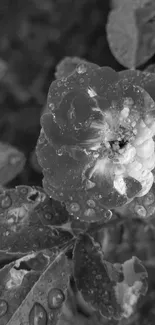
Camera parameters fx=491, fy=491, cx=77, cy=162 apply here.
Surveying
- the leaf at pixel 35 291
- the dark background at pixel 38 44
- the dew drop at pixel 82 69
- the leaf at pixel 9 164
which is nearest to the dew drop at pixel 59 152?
the dew drop at pixel 82 69

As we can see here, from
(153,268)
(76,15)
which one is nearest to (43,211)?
(153,268)

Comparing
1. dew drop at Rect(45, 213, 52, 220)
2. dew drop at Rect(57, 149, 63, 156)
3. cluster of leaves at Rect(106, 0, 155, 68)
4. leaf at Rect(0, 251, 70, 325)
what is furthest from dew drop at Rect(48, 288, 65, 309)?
cluster of leaves at Rect(106, 0, 155, 68)

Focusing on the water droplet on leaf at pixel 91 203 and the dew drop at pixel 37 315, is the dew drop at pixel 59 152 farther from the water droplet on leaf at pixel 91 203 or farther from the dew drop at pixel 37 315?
the dew drop at pixel 37 315

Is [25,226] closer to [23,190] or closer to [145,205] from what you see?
[23,190]

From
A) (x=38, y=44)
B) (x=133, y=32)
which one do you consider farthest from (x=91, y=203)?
(x=38, y=44)

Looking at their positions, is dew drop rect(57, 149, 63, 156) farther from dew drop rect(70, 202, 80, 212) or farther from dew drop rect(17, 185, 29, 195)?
dew drop rect(17, 185, 29, 195)
